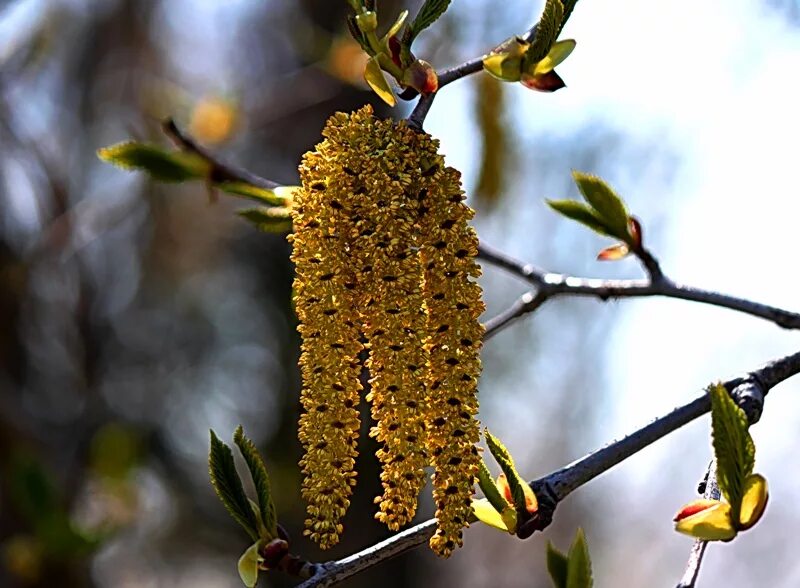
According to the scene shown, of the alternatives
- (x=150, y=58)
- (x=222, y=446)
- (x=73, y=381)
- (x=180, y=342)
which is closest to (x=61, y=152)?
(x=150, y=58)

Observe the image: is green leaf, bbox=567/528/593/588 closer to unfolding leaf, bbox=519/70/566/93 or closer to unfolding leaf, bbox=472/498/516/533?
unfolding leaf, bbox=472/498/516/533

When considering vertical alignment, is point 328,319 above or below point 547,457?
below

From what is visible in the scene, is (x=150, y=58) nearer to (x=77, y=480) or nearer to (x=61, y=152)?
(x=61, y=152)

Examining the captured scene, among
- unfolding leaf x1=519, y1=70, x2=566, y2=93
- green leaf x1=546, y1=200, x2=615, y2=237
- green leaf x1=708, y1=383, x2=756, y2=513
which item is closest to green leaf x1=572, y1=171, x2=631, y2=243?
green leaf x1=546, y1=200, x2=615, y2=237

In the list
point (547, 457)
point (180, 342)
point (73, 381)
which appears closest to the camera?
point (73, 381)

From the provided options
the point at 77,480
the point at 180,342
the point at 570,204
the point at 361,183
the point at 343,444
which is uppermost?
the point at 180,342

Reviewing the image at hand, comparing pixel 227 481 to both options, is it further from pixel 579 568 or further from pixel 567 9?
pixel 567 9

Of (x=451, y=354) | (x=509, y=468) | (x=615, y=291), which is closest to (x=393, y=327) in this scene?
(x=451, y=354)
